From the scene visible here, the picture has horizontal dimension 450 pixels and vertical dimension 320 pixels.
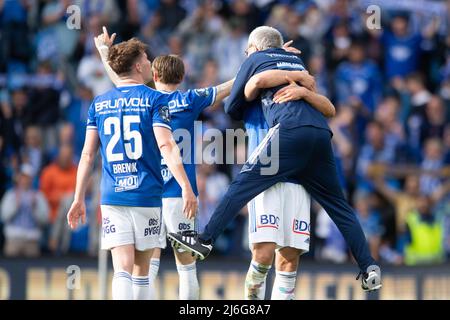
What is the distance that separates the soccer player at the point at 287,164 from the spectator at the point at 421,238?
7.46 meters

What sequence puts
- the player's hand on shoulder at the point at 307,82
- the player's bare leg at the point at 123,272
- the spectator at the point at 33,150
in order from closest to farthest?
the player's bare leg at the point at 123,272
the player's hand on shoulder at the point at 307,82
the spectator at the point at 33,150

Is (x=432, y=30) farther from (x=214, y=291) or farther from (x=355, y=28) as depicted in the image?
(x=214, y=291)

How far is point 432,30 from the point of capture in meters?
20.1

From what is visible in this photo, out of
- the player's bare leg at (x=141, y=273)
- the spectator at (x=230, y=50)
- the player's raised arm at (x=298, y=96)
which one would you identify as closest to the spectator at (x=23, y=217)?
the spectator at (x=230, y=50)

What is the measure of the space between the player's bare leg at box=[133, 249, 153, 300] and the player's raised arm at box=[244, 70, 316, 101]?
1.77 metres

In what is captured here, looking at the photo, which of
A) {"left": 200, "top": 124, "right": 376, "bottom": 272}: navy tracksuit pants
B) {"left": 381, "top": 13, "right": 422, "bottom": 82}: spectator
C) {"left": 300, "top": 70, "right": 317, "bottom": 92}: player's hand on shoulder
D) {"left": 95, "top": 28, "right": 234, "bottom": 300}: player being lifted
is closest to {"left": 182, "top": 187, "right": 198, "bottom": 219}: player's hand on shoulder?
{"left": 200, "top": 124, "right": 376, "bottom": 272}: navy tracksuit pants

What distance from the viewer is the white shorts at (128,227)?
9.34 m

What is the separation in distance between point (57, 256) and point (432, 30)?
945cm

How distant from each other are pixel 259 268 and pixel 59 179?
22.8 ft

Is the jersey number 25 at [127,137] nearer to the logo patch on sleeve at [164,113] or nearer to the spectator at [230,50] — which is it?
the logo patch on sleeve at [164,113]

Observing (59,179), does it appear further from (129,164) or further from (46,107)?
(129,164)

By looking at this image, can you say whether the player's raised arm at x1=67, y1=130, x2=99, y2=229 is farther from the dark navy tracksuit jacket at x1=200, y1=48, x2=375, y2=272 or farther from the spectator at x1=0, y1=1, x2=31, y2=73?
the spectator at x1=0, y1=1, x2=31, y2=73

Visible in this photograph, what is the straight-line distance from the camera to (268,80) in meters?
9.70

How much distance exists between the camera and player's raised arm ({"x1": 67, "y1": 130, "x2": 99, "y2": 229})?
9.46 metres
